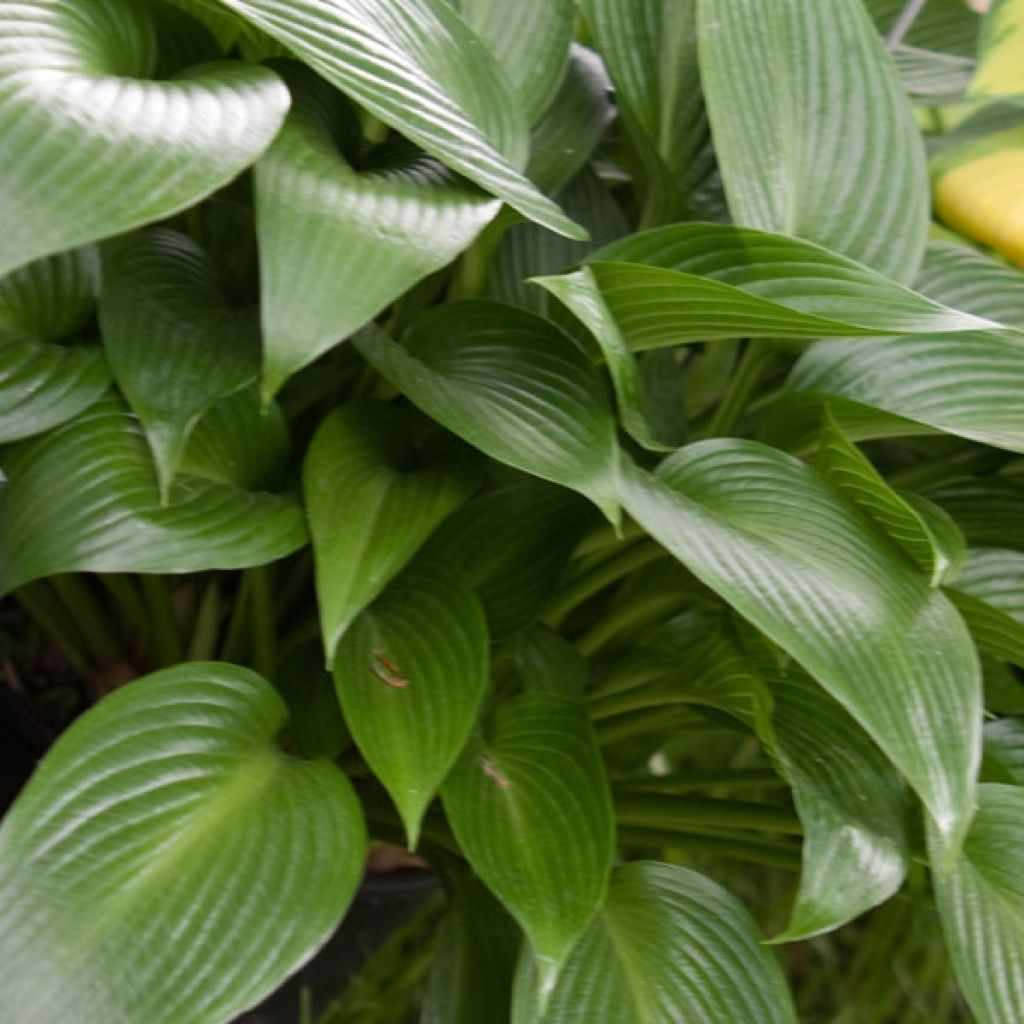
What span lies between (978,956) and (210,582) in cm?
50

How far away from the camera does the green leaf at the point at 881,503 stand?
0.58m

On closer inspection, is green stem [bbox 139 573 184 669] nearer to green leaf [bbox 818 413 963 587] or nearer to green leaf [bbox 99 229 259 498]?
green leaf [bbox 99 229 259 498]

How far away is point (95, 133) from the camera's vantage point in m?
0.46

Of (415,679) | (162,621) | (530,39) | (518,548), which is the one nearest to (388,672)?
(415,679)

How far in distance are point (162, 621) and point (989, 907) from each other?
0.50 metres

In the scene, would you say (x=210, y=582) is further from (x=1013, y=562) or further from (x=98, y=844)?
(x=1013, y=562)

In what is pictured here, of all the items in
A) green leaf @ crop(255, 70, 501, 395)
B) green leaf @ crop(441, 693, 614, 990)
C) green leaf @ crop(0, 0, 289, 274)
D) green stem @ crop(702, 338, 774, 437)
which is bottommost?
green leaf @ crop(441, 693, 614, 990)

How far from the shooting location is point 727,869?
131 cm

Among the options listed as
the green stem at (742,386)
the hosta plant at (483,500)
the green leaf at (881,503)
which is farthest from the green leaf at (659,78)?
the green leaf at (881,503)

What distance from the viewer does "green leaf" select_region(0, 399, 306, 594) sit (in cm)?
54

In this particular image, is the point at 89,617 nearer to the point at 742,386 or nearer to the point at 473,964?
the point at 473,964

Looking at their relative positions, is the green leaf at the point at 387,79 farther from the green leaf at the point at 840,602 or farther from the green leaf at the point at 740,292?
the green leaf at the point at 840,602

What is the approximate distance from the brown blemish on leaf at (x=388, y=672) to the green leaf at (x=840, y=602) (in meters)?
0.14

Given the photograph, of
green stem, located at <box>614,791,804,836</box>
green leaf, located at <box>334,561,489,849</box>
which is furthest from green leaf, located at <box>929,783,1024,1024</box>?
green leaf, located at <box>334,561,489,849</box>
